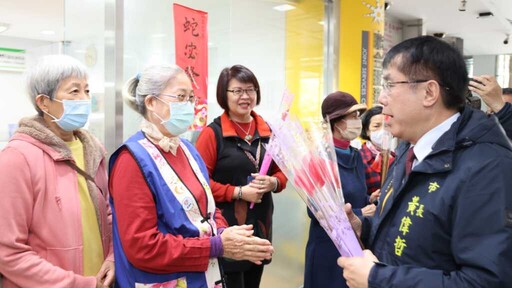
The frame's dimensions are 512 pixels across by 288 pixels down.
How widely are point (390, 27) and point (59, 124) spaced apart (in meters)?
5.80

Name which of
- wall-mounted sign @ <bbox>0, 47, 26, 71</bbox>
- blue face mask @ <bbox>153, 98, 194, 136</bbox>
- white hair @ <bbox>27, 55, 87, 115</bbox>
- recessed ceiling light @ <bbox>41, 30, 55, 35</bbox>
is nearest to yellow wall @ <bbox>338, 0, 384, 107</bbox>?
blue face mask @ <bbox>153, 98, 194, 136</bbox>

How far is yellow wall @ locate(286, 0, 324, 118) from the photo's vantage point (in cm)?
387

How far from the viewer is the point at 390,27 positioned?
639cm

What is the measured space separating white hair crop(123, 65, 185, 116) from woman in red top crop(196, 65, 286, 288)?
0.69m

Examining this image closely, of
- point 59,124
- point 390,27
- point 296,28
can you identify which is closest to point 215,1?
point 296,28

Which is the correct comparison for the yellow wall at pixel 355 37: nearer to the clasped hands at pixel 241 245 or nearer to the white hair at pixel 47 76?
the clasped hands at pixel 241 245

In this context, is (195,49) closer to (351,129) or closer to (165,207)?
(351,129)

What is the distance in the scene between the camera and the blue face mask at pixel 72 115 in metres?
1.67

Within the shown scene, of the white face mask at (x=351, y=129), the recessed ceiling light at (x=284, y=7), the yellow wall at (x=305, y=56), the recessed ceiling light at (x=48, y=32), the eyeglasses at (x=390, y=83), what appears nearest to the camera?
the eyeglasses at (x=390, y=83)

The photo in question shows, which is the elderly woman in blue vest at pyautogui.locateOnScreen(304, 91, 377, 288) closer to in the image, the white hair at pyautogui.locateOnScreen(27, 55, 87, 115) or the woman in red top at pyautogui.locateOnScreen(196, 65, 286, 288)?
the woman in red top at pyautogui.locateOnScreen(196, 65, 286, 288)

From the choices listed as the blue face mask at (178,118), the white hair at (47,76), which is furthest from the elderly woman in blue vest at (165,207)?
the white hair at (47,76)

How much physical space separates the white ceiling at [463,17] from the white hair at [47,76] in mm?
4868

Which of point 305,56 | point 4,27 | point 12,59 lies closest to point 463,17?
point 305,56

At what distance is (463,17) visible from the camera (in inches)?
257
